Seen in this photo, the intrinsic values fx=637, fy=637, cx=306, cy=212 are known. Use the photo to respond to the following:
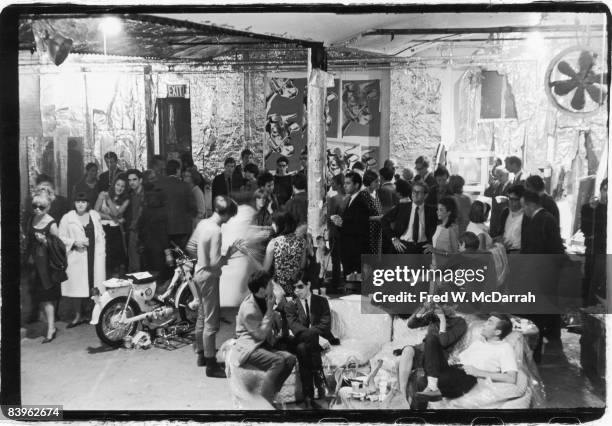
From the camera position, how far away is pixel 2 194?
388 cm

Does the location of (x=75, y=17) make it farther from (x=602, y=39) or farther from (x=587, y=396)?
(x=587, y=396)

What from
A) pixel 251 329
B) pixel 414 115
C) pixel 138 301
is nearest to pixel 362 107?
pixel 414 115

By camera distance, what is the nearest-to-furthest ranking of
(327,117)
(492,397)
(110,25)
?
(110,25) < (492,397) < (327,117)

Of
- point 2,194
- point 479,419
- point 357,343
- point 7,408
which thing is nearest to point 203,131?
point 2,194

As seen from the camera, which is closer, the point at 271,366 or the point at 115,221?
the point at 271,366

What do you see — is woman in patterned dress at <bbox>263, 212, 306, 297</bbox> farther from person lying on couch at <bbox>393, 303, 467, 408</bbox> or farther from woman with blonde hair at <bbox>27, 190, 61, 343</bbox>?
woman with blonde hair at <bbox>27, 190, 61, 343</bbox>

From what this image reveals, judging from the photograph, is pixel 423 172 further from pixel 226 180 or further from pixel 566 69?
pixel 226 180

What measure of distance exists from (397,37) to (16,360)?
3.11 meters

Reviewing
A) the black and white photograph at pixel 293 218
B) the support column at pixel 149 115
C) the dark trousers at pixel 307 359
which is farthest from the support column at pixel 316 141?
the support column at pixel 149 115

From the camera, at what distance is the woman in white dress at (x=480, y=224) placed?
Answer: 13.2ft

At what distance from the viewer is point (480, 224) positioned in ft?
13.3

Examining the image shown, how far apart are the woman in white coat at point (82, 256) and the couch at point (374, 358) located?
0.94m

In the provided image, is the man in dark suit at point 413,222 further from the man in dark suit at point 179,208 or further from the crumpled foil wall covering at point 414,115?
the man in dark suit at point 179,208

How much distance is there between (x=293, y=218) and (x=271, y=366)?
921 mm
